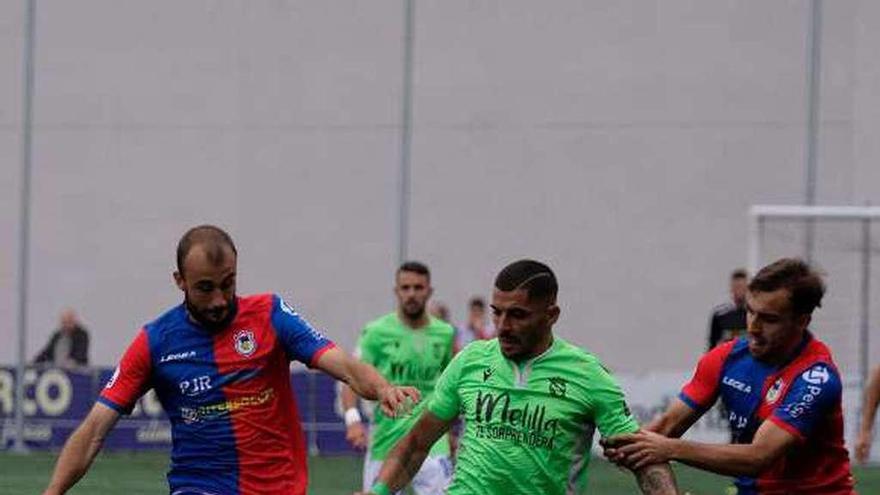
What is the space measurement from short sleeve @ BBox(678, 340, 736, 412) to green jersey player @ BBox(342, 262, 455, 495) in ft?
19.7

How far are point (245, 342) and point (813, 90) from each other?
20.3 metres

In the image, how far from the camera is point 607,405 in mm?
8516

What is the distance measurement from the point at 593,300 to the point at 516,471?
2111cm

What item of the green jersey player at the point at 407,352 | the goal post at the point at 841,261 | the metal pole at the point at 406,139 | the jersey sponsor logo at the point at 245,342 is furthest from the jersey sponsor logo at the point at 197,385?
the metal pole at the point at 406,139

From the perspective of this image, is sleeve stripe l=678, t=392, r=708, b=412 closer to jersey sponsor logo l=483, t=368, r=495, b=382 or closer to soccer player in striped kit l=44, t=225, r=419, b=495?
jersey sponsor logo l=483, t=368, r=495, b=382

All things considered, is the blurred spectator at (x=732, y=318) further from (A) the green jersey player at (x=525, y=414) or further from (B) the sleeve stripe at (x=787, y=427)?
(B) the sleeve stripe at (x=787, y=427)

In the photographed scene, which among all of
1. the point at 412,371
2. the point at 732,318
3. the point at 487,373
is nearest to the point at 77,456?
the point at 487,373

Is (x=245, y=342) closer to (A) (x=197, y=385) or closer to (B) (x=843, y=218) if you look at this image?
(A) (x=197, y=385)

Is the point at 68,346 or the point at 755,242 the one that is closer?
the point at 755,242

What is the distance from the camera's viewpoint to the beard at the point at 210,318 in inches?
347

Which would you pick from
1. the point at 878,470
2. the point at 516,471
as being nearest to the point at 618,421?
the point at 516,471

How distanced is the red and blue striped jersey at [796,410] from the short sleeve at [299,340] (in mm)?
1550

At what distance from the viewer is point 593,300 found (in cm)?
2955

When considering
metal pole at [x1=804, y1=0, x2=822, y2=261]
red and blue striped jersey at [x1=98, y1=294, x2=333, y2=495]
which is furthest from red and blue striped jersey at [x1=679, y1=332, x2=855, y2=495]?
metal pole at [x1=804, y1=0, x2=822, y2=261]
